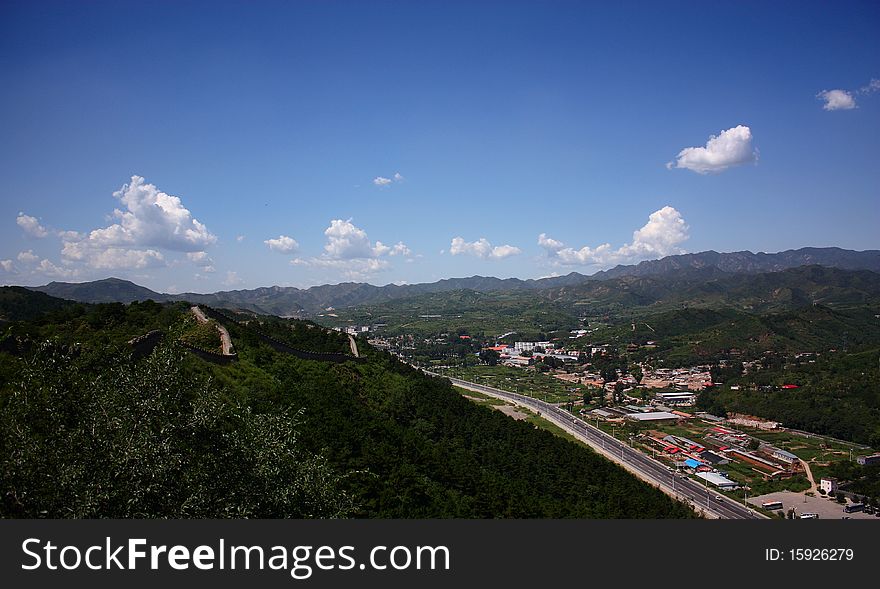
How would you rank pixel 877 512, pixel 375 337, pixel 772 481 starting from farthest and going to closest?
pixel 375 337 → pixel 772 481 → pixel 877 512

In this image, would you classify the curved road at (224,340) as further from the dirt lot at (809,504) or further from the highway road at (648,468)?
the dirt lot at (809,504)

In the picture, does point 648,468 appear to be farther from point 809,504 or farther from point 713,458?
point 809,504

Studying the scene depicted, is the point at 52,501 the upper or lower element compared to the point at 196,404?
lower

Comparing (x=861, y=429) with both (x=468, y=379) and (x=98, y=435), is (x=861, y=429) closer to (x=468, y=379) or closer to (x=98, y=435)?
(x=468, y=379)

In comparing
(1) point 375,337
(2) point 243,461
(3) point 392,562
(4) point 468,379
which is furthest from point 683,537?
(1) point 375,337

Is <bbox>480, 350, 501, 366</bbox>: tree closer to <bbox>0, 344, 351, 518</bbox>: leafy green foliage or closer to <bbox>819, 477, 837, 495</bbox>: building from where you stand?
<bbox>819, 477, 837, 495</bbox>: building

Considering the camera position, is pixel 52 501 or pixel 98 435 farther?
pixel 98 435
